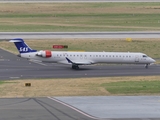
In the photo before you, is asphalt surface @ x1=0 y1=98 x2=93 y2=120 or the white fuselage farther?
the white fuselage

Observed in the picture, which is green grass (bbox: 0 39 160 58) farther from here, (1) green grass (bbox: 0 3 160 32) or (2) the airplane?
(1) green grass (bbox: 0 3 160 32)

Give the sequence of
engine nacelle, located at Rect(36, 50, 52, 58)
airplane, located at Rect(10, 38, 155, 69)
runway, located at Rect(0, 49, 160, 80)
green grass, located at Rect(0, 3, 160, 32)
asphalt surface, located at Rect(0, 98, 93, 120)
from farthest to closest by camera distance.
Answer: green grass, located at Rect(0, 3, 160, 32) < airplane, located at Rect(10, 38, 155, 69) < engine nacelle, located at Rect(36, 50, 52, 58) < runway, located at Rect(0, 49, 160, 80) < asphalt surface, located at Rect(0, 98, 93, 120)

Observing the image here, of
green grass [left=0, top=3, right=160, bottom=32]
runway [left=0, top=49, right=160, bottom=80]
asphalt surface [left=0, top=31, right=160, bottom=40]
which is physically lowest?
runway [left=0, top=49, right=160, bottom=80]

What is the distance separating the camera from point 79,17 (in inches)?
4717

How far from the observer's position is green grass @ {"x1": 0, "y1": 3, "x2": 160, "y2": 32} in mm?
102506

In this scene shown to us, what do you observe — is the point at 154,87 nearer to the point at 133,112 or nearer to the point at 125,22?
the point at 133,112

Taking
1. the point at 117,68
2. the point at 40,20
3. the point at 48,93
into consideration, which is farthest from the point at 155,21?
the point at 48,93

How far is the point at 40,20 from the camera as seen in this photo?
11394 centimetres

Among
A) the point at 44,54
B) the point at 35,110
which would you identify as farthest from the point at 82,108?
the point at 44,54

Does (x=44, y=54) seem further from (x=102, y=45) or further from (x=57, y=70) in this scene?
(x=102, y=45)

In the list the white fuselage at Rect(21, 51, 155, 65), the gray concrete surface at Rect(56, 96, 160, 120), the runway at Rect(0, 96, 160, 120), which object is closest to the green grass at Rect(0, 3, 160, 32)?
the white fuselage at Rect(21, 51, 155, 65)

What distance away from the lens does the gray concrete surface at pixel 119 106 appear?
32.2 m

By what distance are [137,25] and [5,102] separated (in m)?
73.9

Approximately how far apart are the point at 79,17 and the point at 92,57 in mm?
57929
